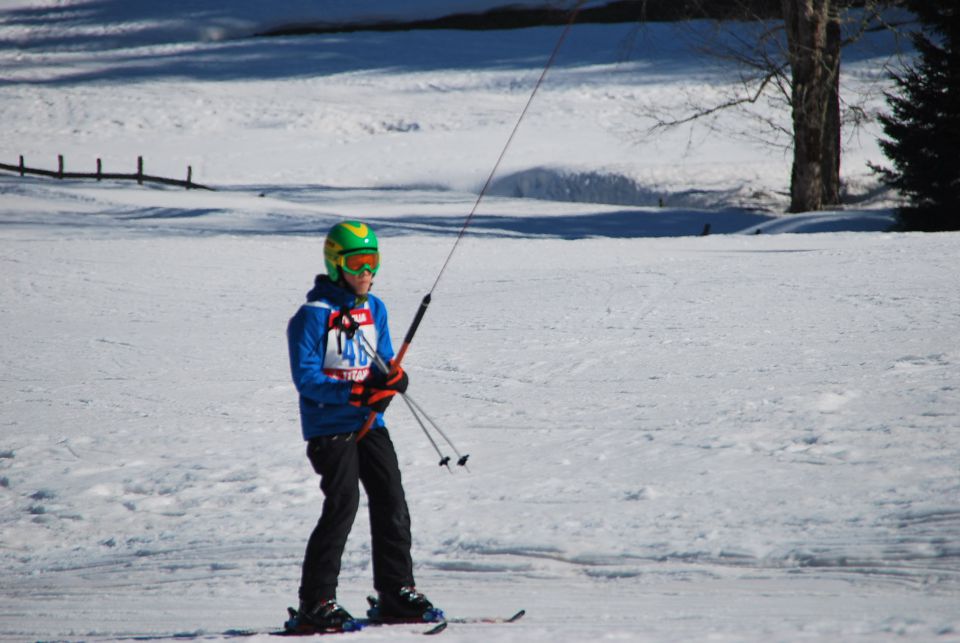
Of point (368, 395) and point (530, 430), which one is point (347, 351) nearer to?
point (368, 395)

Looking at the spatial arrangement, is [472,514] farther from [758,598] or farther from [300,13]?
[300,13]

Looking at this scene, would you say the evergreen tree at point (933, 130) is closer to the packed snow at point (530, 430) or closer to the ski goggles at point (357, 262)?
the packed snow at point (530, 430)

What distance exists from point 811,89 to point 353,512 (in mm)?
18357

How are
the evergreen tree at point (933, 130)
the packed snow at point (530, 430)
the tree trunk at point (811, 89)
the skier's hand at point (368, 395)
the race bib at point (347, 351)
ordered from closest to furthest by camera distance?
the skier's hand at point (368, 395) → the race bib at point (347, 351) → the packed snow at point (530, 430) → the evergreen tree at point (933, 130) → the tree trunk at point (811, 89)

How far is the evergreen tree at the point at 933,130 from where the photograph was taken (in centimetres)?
1945

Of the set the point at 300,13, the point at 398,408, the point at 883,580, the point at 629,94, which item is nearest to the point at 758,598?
the point at 883,580

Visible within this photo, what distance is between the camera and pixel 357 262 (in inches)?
164

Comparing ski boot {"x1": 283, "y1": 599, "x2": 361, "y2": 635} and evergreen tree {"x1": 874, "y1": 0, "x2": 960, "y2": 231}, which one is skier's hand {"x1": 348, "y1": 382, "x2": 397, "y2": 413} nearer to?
ski boot {"x1": 283, "y1": 599, "x2": 361, "y2": 635}

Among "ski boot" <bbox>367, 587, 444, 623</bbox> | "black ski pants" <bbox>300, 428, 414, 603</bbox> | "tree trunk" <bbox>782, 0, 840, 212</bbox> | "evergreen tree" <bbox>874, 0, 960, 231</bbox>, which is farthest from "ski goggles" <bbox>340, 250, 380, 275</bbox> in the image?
"evergreen tree" <bbox>874, 0, 960, 231</bbox>

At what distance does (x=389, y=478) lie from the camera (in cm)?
424

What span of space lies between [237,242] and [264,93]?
92.7ft

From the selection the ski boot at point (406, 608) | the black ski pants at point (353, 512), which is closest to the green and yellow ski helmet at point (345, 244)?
the black ski pants at point (353, 512)

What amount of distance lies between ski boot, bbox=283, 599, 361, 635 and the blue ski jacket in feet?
2.17

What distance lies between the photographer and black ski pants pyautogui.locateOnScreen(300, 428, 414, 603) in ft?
13.6
